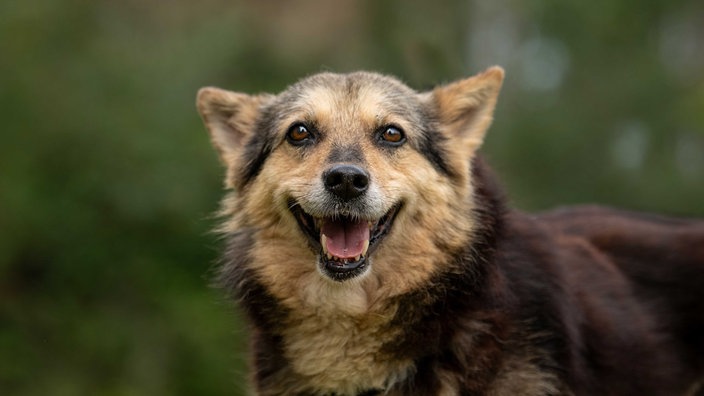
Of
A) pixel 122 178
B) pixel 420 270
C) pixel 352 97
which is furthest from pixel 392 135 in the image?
pixel 122 178

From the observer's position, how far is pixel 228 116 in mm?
7219

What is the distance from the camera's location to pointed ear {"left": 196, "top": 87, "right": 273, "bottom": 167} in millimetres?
7125

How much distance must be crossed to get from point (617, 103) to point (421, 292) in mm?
17611

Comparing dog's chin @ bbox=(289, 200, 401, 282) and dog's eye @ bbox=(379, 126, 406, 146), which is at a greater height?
dog's eye @ bbox=(379, 126, 406, 146)

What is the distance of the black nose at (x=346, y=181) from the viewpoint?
6.09 metres

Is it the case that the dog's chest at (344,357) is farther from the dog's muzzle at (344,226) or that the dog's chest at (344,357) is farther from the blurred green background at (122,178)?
the blurred green background at (122,178)

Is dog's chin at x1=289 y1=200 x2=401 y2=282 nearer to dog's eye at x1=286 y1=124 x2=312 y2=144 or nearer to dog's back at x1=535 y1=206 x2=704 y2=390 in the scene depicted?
dog's eye at x1=286 y1=124 x2=312 y2=144

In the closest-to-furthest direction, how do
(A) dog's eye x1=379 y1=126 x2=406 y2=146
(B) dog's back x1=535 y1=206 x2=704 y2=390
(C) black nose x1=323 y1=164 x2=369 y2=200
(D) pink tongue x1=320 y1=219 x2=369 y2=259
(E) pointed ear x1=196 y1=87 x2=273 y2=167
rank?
(C) black nose x1=323 y1=164 x2=369 y2=200 < (D) pink tongue x1=320 y1=219 x2=369 y2=259 < (A) dog's eye x1=379 y1=126 x2=406 y2=146 < (B) dog's back x1=535 y1=206 x2=704 y2=390 < (E) pointed ear x1=196 y1=87 x2=273 y2=167

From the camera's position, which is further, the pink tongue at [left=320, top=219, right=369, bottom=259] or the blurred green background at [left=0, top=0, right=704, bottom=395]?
the blurred green background at [left=0, top=0, right=704, bottom=395]

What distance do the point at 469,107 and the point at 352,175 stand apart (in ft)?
3.88

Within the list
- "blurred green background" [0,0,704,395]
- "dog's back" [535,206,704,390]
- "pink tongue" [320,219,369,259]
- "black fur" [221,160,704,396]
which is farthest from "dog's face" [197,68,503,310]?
"blurred green background" [0,0,704,395]

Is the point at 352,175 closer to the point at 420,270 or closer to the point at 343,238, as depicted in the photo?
the point at 343,238

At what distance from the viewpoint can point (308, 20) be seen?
2120 cm

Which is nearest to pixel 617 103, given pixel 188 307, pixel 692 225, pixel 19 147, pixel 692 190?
pixel 692 190
